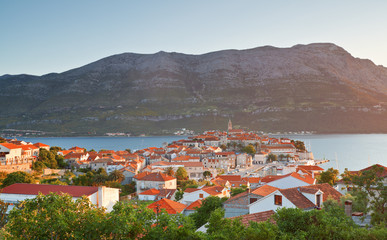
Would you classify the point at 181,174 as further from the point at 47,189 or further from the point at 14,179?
the point at 47,189

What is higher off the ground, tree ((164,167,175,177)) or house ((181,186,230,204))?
house ((181,186,230,204))

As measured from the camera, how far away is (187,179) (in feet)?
186

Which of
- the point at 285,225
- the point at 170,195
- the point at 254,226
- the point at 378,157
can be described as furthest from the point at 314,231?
the point at 378,157

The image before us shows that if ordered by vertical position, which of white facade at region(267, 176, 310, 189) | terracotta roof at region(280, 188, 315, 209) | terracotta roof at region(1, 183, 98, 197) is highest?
terracotta roof at region(280, 188, 315, 209)

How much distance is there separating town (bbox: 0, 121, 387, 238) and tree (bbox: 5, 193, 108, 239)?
250cm

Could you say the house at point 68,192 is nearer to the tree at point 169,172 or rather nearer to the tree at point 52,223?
the tree at point 52,223

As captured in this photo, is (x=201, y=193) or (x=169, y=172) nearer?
(x=201, y=193)

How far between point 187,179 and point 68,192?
105 feet

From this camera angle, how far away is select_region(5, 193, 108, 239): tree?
1041 cm

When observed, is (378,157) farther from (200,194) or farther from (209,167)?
(200,194)

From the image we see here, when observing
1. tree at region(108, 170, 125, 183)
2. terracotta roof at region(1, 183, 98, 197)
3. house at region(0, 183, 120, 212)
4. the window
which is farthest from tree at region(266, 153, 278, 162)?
the window

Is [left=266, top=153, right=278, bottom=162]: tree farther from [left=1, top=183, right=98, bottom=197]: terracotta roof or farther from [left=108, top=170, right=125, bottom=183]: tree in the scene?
[left=1, top=183, right=98, bottom=197]: terracotta roof

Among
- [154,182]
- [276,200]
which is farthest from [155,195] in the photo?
[276,200]

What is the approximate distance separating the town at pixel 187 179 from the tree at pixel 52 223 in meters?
2.50
